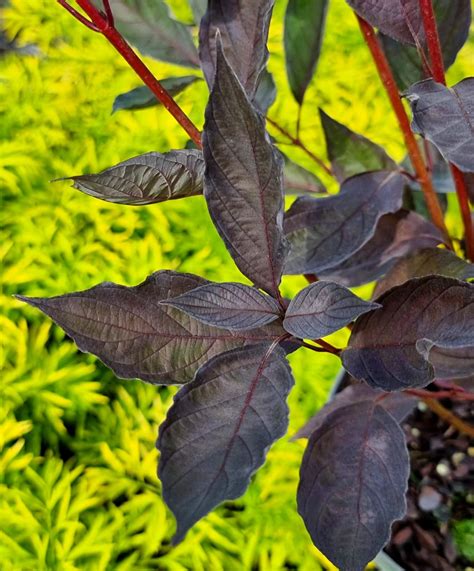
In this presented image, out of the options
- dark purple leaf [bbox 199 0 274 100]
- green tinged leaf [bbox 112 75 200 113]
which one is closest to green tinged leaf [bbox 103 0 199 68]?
green tinged leaf [bbox 112 75 200 113]

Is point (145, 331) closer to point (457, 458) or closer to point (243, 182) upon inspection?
point (243, 182)

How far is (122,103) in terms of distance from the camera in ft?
2.04

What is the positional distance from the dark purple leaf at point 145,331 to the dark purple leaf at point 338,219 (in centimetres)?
14

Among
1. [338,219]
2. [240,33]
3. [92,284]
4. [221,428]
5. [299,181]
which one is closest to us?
[221,428]

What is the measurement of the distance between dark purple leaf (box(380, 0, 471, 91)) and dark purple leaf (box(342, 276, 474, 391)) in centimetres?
28

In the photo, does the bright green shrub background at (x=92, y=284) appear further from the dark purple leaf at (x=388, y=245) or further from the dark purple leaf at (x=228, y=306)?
the dark purple leaf at (x=228, y=306)

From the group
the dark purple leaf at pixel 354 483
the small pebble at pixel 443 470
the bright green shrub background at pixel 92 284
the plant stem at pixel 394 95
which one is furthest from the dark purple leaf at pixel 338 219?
the bright green shrub background at pixel 92 284

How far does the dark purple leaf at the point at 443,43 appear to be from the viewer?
60cm

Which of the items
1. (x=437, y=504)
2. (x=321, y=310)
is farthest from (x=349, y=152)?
(x=437, y=504)

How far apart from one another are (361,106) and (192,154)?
1019mm

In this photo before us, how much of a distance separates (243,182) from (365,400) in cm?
27

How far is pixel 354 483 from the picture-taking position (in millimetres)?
506

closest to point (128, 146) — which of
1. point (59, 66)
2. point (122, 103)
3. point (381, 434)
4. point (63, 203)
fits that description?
point (63, 203)

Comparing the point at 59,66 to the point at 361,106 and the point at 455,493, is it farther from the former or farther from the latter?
the point at 455,493
